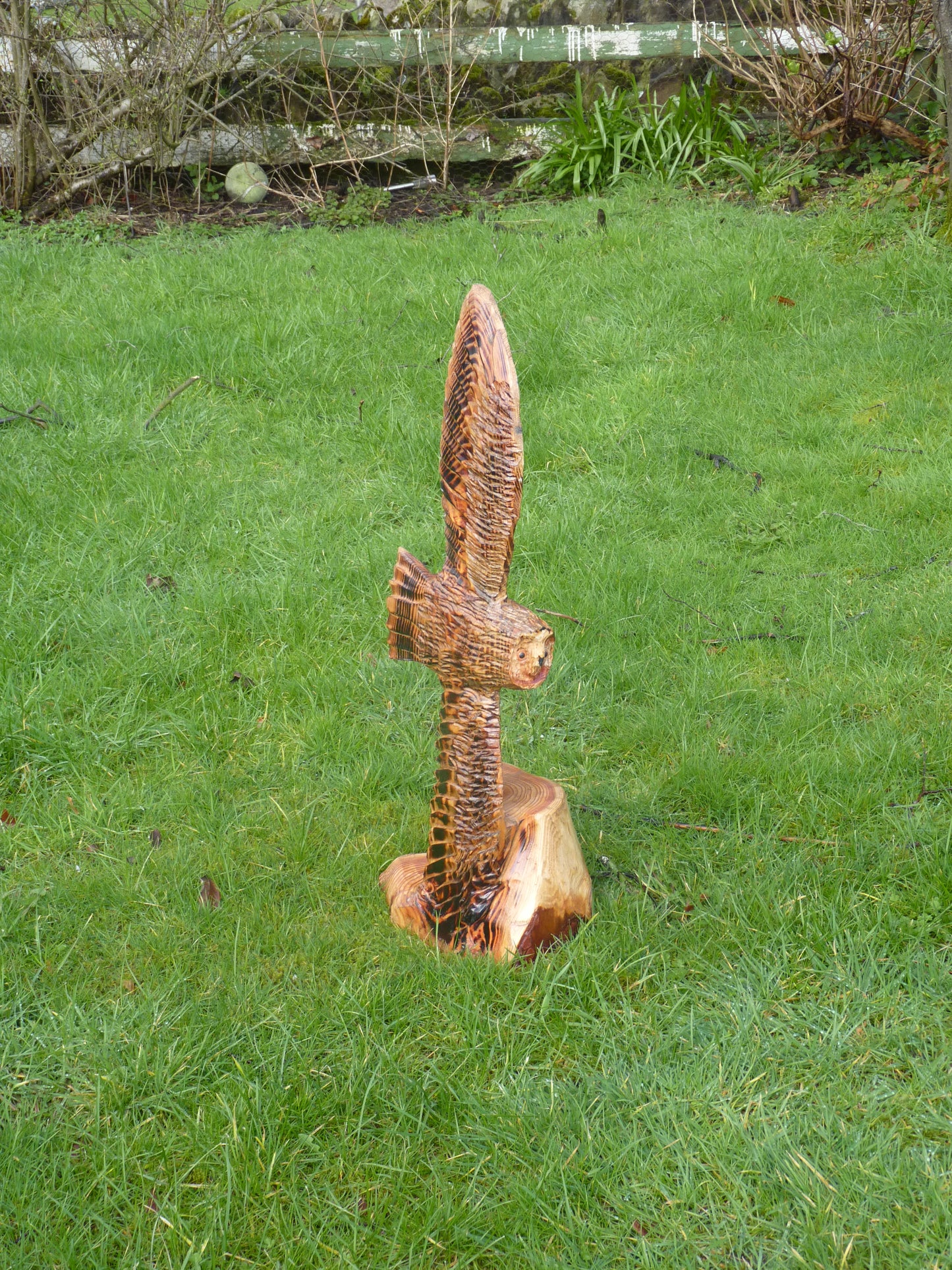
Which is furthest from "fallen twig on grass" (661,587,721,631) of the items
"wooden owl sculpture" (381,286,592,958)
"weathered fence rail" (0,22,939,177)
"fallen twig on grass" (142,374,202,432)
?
"weathered fence rail" (0,22,939,177)

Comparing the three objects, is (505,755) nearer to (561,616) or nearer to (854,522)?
(561,616)

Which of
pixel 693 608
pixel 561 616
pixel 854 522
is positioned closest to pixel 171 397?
pixel 561 616

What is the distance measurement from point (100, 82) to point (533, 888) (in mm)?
7121

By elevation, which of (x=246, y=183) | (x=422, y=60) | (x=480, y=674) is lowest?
(x=480, y=674)

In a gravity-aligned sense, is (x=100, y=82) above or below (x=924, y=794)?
above

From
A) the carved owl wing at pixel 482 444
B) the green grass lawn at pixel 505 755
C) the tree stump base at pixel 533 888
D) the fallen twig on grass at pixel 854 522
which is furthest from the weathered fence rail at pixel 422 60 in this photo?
the tree stump base at pixel 533 888

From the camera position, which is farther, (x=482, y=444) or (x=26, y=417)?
(x=26, y=417)

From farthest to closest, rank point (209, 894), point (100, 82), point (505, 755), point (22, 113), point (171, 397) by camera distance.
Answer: point (100, 82), point (22, 113), point (171, 397), point (505, 755), point (209, 894)

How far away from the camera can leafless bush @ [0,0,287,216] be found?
Result: 7.38 meters

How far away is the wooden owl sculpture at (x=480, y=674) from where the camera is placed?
2.32 meters

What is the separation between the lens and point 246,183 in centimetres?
833

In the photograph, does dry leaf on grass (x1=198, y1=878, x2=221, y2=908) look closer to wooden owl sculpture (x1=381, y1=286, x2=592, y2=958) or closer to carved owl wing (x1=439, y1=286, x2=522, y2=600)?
wooden owl sculpture (x1=381, y1=286, x2=592, y2=958)

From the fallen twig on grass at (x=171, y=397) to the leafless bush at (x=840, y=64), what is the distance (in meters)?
4.88

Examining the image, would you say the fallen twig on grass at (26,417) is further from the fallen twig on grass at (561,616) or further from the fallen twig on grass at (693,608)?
the fallen twig on grass at (693,608)
